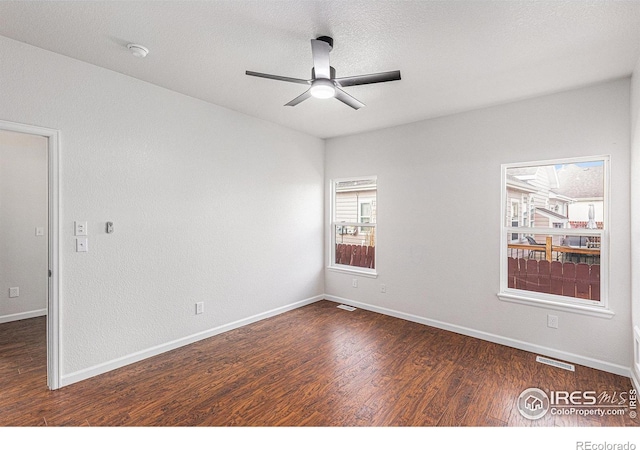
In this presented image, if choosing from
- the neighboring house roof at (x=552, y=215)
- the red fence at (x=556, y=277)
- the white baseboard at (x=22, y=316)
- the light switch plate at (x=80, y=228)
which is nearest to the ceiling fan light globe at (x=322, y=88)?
the light switch plate at (x=80, y=228)

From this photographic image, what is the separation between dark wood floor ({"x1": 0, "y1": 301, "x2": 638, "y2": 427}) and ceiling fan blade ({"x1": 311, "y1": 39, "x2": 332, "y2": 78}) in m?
2.47

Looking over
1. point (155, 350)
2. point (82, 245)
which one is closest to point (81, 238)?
point (82, 245)

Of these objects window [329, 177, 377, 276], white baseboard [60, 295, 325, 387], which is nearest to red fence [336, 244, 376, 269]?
window [329, 177, 377, 276]

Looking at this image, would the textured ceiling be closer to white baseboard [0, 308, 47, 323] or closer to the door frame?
the door frame

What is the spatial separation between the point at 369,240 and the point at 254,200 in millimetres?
1909

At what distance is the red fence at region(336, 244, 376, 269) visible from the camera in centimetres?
480

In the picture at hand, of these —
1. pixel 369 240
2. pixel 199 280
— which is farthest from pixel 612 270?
pixel 199 280

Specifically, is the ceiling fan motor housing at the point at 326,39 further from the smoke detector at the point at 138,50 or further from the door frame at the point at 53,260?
the door frame at the point at 53,260

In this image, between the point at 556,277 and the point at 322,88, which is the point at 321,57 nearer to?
the point at 322,88

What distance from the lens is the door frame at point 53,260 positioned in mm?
2457

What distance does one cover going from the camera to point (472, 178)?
3.66 metres

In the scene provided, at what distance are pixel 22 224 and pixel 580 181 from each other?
22.2 feet

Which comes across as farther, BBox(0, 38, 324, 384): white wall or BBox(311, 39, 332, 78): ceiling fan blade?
BBox(0, 38, 324, 384): white wall

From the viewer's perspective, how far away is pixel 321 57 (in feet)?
6.97
